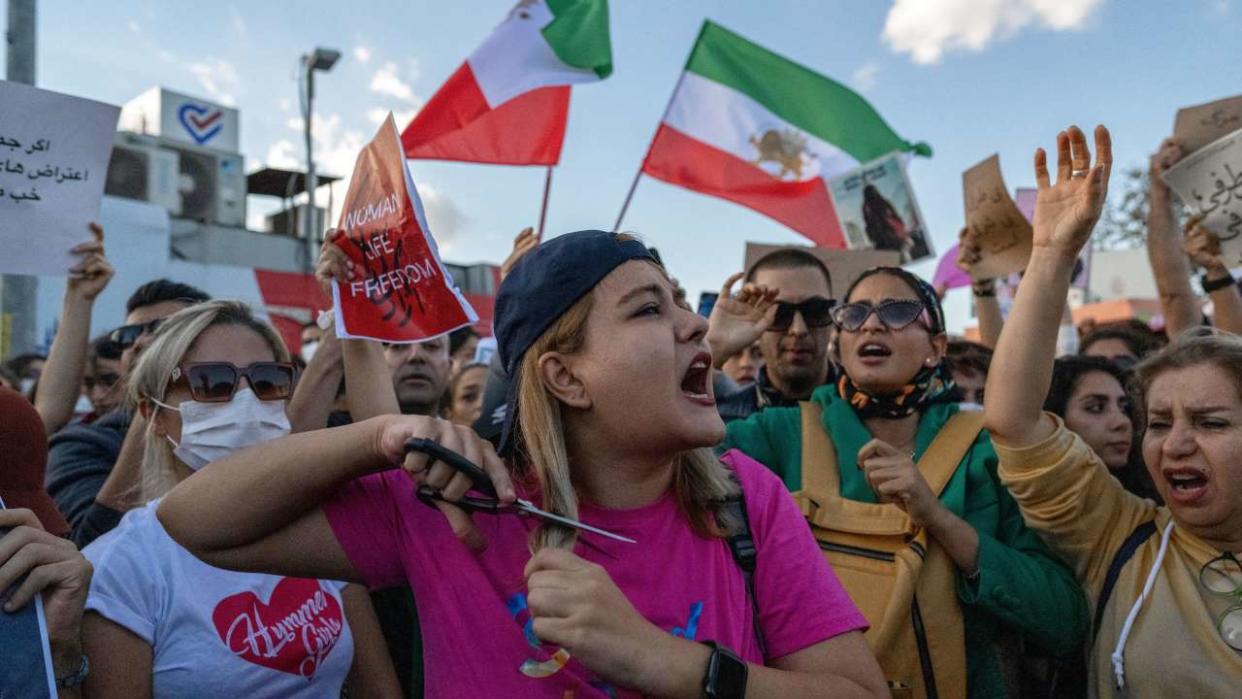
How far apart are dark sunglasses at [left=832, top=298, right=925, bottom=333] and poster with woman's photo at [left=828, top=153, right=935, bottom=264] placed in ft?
10.6

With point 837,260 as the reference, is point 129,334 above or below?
below

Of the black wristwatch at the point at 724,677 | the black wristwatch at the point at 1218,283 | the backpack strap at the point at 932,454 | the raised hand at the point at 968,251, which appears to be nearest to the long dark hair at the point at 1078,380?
the black wristwatch at the point at 1218,283

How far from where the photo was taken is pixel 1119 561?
2.41 metres

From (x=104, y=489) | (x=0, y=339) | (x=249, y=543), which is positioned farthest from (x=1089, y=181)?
(x=0, y=339)

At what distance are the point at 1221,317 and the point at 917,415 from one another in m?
1.52

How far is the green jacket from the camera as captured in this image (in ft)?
7.75

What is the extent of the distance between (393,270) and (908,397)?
5.39ft

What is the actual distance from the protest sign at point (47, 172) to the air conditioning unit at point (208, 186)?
86.4 ft

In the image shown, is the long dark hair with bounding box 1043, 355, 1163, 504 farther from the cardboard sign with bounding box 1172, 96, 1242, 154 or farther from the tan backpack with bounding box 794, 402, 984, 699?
the tan backpack with bounding box 794, 402, 984, 699

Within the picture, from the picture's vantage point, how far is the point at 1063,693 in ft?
9.25

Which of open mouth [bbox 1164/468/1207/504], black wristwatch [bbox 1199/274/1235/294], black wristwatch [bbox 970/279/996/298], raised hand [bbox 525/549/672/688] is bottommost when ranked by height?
raised hand [bbox 525/549/672/688]

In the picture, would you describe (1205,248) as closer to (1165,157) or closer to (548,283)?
(1165,157)

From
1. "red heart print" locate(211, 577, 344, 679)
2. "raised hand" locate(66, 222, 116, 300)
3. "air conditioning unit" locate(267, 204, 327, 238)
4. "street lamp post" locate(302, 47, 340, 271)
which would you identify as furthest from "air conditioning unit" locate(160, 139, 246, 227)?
"red heart print" locate(211, 577, 344, 679)

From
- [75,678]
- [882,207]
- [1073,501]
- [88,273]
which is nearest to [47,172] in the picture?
[88,273]
